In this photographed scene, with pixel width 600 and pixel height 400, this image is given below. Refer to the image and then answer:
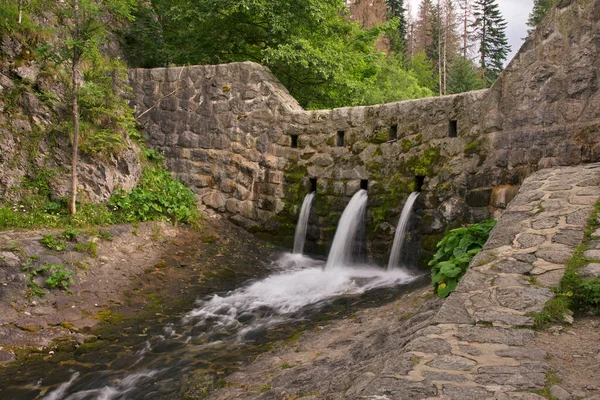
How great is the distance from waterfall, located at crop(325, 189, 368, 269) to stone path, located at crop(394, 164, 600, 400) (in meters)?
3.59

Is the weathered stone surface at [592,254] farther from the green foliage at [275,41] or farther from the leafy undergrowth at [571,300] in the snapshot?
the green foliage at [275,41]

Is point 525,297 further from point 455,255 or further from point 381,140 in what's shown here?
point 381,140

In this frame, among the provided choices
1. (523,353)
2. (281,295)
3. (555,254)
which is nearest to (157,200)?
(281,295)

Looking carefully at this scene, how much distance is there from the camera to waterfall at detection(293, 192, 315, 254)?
8.59 meters

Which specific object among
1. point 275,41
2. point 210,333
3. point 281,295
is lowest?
point 210,333

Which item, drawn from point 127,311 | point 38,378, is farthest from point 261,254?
point 38,378

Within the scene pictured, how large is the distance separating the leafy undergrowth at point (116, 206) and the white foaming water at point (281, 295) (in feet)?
7.45

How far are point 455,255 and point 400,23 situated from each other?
28.3 meters

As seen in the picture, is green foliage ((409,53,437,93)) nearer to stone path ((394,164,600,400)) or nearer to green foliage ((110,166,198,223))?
green foliage ((110,166,198,223))

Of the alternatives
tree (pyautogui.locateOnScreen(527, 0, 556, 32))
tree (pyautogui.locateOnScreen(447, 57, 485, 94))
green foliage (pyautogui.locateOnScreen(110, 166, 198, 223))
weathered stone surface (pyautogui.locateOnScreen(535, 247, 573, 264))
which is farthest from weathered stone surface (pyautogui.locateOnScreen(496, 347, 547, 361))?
tree (pyautogui.locateOnScreen(527, 0, 556, 32))

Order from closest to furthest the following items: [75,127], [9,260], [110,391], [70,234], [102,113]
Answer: [110,391]
[9,260]
[70,234]
[75,127]
[102,113]

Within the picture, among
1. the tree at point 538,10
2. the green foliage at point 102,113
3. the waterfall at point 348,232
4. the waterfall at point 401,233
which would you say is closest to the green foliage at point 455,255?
the waterfall at point 401,233

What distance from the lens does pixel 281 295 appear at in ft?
21.3

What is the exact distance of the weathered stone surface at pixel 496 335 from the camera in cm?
240
